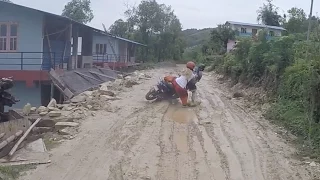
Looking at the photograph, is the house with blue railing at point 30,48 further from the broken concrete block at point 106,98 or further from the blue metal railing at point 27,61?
the broken concrete block at point 106,98

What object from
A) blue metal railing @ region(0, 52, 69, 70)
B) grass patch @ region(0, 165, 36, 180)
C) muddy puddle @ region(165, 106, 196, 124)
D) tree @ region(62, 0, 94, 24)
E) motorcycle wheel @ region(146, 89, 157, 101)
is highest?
tree @ region(62, 0, 94, 24)

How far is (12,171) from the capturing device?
21.3 feet

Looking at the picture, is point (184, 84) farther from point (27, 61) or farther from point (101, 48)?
point (101, 48)

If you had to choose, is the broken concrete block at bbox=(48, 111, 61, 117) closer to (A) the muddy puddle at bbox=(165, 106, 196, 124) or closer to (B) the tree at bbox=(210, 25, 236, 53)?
(A) the muddy puddle at bbox=(165, 106, 196, 124)

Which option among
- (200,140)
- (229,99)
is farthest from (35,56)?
(200,140)

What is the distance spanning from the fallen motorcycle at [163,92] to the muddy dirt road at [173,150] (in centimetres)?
209

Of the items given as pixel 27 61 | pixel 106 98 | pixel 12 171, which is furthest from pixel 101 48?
pixel 12 171

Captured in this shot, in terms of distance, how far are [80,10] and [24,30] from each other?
32.2 meters

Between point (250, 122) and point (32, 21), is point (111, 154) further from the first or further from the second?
point (32, 21)

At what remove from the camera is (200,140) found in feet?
28.8

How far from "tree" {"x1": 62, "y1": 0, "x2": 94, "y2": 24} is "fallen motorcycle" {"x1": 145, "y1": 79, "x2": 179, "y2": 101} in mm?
37216

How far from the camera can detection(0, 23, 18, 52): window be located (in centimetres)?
1939

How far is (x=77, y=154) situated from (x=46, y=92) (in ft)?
38.2

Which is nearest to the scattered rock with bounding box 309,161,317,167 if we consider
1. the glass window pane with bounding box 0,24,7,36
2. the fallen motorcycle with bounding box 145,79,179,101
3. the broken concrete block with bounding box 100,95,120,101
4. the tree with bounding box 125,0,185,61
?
the fallen motorcycle with bounding box 145,79,179,101
